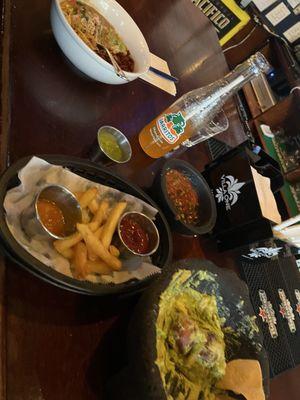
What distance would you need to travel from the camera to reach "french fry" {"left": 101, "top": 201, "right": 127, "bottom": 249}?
118 cm

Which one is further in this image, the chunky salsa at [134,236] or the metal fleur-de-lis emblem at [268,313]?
the metal fleur-de-lis emblem at [268,313]

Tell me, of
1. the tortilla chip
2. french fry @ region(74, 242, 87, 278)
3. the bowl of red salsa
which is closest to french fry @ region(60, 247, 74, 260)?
french fry @ region(74, 242, 87, 278)

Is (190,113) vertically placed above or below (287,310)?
above

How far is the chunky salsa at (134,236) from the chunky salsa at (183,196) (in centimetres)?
25

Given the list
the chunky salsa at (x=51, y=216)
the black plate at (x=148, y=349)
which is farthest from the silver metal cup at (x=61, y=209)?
the black plate at (x=148, y=349)

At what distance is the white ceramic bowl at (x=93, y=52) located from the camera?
148cm

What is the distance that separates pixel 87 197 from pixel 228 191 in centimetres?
79

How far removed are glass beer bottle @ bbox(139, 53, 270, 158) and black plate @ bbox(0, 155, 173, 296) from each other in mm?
309

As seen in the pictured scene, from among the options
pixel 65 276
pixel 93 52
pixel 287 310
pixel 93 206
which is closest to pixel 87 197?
pixel 93 206

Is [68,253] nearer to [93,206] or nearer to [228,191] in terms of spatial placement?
[93,206]

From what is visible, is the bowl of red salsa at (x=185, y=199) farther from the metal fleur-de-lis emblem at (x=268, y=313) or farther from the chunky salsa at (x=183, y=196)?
the metal fleur-de-lis emblem at (x=268, y=313)

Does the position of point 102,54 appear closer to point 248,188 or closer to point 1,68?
point 1,68

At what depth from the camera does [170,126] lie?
1.58m

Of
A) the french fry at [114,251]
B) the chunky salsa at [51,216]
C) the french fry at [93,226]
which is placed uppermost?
the chunky salsa at [51,216]
